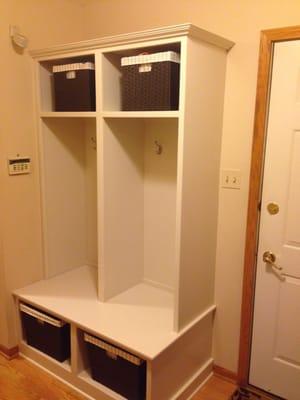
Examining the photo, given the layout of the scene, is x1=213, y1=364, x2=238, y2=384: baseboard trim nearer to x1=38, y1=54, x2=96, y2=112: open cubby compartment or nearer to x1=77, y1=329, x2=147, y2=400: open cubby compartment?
x1=77, y1=329, x2=147, y2=400: open cubby compartment

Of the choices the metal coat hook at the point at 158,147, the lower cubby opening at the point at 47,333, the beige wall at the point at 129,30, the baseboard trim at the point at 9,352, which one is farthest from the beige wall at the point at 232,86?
the baseboard trim at the point at 9,352

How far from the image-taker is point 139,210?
2559 millimetres

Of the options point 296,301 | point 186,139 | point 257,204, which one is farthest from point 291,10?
point 296,301

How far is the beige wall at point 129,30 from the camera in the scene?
200cm

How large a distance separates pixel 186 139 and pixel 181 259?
64 cm

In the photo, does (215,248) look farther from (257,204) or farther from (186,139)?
(186,139)

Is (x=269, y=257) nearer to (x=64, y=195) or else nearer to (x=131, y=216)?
(x=131, y=216)

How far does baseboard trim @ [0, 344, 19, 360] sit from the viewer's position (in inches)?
99.5

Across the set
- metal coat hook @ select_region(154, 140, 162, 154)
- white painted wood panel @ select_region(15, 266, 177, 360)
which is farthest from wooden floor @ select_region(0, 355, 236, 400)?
metal coat hook @ select_region(154, 140, 162, 154)

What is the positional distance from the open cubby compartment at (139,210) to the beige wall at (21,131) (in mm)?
606

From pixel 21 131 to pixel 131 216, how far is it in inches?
36.6

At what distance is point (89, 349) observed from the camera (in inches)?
85.7

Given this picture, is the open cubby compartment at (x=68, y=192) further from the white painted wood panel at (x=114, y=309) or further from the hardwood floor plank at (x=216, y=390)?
the hardwood floor plank at (x=216, y=390)

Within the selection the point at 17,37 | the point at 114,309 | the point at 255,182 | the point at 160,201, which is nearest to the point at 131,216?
the point at 160,201
